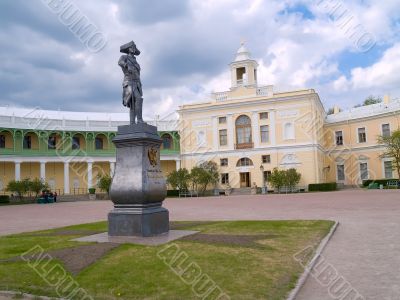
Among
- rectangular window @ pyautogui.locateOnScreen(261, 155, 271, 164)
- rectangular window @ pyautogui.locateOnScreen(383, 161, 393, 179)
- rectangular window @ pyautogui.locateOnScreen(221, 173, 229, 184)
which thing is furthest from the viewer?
rectangular window @ pyautogui.locateOnScreen(221, 173, 229, 184)

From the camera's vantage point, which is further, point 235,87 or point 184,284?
A: point 235,87

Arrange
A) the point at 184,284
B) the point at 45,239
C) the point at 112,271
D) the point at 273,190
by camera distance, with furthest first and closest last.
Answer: the point at 273,190, the point at 45,239, the point at 112,271, the point at 184,284

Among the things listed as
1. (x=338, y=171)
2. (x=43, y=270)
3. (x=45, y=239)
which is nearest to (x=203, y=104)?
(x=338, y=171)

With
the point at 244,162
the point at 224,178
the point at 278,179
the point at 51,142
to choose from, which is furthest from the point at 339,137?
the point at 51,142

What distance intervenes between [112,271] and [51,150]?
43276mm

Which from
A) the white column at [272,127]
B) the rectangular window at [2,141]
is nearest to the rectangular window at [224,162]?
the white column at [272,127]

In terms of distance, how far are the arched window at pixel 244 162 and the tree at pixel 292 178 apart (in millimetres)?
5867

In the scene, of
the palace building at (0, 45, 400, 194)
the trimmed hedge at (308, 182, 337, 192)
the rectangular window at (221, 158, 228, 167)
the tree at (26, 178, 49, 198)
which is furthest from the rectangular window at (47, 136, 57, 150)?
the trimmed hedge at (308, 182, 337, 192)

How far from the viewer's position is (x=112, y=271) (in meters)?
6.69

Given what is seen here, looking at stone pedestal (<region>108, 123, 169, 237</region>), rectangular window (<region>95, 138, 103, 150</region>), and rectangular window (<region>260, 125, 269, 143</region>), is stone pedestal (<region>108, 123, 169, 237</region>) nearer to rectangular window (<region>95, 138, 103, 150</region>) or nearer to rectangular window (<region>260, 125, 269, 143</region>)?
rectangular window (<region>260, 125, 269, 143</region>)

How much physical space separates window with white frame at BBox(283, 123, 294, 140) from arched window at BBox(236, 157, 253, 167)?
479 centimetres

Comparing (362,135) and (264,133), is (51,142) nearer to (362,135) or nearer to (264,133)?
(264,133)

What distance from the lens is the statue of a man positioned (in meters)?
11.1

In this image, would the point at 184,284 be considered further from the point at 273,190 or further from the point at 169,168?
the point at 169,168
